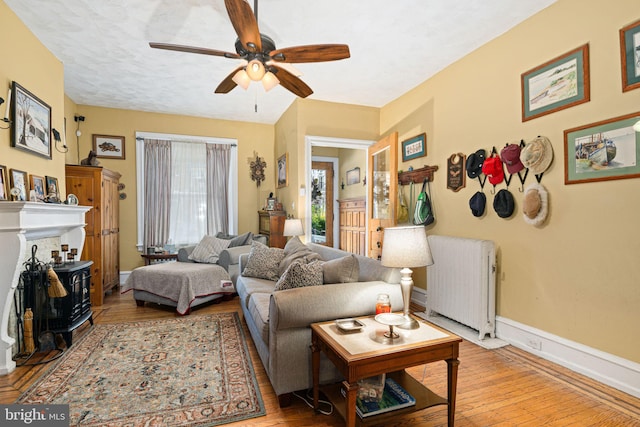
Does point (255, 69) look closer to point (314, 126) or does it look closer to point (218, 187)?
point (314, 126)

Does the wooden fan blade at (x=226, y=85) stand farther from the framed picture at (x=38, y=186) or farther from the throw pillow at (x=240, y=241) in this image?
the throw pillow at (x=240, y=241)

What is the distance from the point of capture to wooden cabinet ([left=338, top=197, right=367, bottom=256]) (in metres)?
6.19

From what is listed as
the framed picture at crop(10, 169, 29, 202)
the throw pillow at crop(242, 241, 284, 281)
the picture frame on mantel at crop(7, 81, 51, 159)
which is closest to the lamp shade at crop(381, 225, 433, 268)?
the throw pillow at crop(242, 241, 284, 281)

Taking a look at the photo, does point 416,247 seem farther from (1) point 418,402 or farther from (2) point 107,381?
(2) point 107,381

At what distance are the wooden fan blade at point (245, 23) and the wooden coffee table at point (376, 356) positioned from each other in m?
1.91

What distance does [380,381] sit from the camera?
1.80 meters

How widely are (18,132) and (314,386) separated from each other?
3215 mm

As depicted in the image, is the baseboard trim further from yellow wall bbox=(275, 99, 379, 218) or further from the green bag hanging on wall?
yellow wall bbox=(275, 99, 379, 218)

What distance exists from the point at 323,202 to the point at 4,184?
5622 mm

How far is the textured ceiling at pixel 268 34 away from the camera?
2590 mm

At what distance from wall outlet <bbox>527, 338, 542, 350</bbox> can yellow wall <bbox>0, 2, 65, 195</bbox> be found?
464 cm

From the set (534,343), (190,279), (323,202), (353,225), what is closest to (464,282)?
(534,343)

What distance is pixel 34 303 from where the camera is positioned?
104 inches

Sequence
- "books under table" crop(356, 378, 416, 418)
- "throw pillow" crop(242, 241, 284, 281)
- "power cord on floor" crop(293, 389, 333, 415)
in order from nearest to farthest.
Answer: "books under table" crop(356, 378, 416, 418), "power cord on floor" crop(293, 389, 333, 415), "throw pillow" crop(242, 241, 284, 281)
